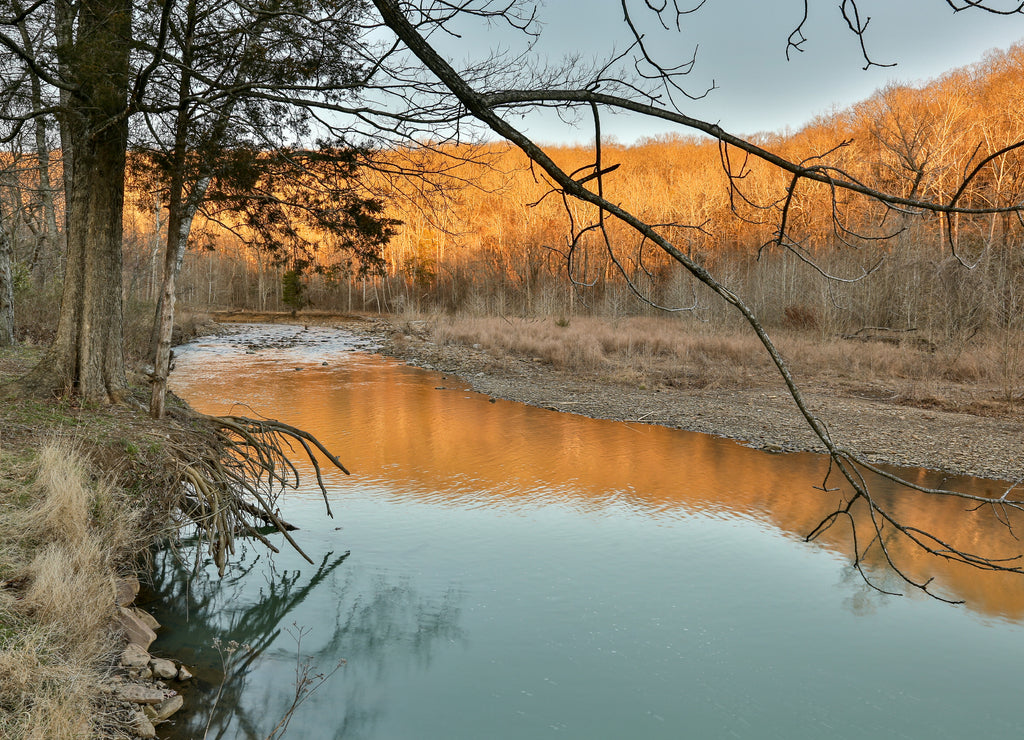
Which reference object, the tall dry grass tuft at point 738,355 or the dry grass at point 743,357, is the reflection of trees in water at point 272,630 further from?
the dry grass at point 743,357

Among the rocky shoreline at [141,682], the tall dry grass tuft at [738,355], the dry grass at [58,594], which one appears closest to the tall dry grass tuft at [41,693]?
the dry grass at [58,594]

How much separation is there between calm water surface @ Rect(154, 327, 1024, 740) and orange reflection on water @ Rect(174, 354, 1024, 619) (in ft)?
0.21

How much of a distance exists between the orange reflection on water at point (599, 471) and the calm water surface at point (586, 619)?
0.21ft

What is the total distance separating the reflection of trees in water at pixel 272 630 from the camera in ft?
14.2

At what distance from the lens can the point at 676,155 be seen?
72188mm

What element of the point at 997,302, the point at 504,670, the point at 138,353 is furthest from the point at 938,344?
the point at 138,353

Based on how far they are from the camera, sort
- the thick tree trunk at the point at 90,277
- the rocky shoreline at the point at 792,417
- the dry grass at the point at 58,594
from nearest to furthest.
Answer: the dry grass at the point at 58,594, the thick tree trunk at the point at 90,277, the rocky shoreline at the point at 792,417

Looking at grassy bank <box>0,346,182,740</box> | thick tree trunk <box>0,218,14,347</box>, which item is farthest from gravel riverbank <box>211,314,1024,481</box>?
thick tree trunk <box>0,218,14,347</box>

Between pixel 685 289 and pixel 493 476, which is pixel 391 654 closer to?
pixel 493 476

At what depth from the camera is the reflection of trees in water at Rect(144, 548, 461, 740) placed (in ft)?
14.2

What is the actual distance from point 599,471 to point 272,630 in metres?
5.42

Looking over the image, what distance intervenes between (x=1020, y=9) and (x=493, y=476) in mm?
8320

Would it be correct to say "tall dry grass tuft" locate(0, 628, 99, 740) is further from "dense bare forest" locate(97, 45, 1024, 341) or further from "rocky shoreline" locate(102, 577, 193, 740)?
"dense bare forest" locate(97, 45, 1024, 341)

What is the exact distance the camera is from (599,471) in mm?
9820
